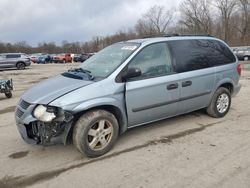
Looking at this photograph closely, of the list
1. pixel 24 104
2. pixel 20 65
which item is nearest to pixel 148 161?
pixel 24 104

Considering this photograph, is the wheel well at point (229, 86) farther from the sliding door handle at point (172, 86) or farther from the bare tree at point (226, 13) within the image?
the bare tree at point (226, 13)

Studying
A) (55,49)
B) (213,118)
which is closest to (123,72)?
(213,118)

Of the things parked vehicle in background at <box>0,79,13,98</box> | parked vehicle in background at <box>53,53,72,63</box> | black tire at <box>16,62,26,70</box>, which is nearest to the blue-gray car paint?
parked vehicle in background at <box>0,79,13,98</box>

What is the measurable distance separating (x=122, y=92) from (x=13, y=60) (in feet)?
75.6

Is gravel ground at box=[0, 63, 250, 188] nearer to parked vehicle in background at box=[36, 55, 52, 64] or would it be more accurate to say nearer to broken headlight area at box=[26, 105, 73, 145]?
broken headlight area at box=[26, 105, 73, 145]

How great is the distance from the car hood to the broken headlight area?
0.47ft

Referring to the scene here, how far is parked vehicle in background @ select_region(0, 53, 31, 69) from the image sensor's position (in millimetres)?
23703

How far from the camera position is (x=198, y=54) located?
4914 mm

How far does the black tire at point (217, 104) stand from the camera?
5.26 metres

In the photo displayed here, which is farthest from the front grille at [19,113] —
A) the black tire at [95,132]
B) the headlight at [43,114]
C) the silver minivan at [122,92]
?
the black tire at [95,132]

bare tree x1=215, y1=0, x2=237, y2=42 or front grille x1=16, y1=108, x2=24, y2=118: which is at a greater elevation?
bare tree x1=215, y1=0, x2=237, y2=42

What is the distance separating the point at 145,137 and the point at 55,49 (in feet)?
252

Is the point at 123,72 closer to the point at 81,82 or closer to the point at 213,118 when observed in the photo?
the point at 81,82

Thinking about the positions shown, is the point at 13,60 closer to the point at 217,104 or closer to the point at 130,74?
the point at 217,104
